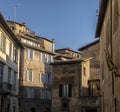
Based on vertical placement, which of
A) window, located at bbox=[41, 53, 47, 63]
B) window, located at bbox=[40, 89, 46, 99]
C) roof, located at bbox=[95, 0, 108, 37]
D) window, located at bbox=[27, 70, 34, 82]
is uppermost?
window, located at bbox=[41, 53, 47, 63]

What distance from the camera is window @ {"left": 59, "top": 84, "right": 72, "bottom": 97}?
48.1 metres

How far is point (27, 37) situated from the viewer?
5750 cm

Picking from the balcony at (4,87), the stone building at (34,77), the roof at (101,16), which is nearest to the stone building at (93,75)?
the stone building at (34,77)

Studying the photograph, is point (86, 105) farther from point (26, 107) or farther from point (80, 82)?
point (26, 107)

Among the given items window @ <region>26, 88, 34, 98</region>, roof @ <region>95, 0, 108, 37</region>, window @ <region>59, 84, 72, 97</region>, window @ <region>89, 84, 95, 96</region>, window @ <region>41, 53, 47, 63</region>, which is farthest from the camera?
window @ <region>41, 53, 47, 63</region>

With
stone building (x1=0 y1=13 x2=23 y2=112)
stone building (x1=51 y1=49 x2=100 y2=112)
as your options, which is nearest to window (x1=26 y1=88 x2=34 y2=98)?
stone building (x1=51 y1=49 x2=100 y2=112)

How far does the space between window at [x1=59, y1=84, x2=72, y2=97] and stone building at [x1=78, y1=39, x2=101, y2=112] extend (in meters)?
2.54

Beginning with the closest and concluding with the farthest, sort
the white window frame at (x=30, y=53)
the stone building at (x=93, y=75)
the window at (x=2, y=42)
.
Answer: the window at (x=2, y=42)
the stone building at (x=93, y=75)
the white window frame at (x=30, y=53)

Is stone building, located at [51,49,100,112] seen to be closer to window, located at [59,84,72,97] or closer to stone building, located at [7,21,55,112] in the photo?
window, located at [59,84,72,97]

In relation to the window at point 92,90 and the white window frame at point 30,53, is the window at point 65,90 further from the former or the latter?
the white window frame at point 30,53

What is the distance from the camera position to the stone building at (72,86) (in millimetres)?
46312

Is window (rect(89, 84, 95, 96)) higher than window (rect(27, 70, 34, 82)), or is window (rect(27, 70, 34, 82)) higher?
window (rect(27, 70, 34, 82))

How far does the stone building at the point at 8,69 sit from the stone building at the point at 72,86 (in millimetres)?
8043

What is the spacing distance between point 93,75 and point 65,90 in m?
5.47
